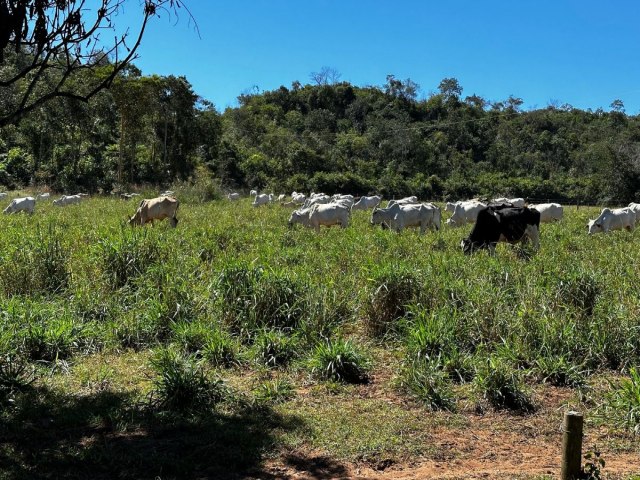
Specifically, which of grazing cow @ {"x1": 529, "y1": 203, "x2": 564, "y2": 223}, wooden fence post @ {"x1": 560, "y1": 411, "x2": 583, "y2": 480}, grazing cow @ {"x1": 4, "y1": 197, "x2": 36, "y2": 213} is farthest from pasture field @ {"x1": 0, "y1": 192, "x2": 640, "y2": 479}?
grazing cow @ {"x1": 4, "y1": 197, "x2": 36, "y2": 213}

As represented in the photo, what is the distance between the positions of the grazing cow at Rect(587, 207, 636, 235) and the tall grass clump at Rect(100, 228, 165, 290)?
42.0 feet

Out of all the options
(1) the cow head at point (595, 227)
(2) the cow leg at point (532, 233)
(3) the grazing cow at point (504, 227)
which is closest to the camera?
(3) the grazing cow at point (504, 227)

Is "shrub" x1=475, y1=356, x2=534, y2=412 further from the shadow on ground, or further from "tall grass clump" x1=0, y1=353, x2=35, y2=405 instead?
"tall grass clump" x1=0, y1=353, x2=35, y2=405

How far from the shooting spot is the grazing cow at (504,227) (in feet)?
40.8

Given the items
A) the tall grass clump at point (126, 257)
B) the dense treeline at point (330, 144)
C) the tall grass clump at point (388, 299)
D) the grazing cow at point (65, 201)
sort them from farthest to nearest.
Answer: the dense treeline at point (330, 144)
the grazing cow at point (65, 201)
the tall grass clump at point (126, 257)
the tall grass clump at point (388, 299)

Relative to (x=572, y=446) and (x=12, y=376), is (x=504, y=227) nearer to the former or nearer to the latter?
(x=572, y=446)

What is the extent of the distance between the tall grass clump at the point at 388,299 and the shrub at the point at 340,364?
1.22 metres

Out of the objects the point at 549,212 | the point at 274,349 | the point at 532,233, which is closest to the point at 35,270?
the point at 274,349

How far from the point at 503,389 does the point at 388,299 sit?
2.38 meters

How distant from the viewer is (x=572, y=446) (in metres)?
3.40

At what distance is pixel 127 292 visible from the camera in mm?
8359

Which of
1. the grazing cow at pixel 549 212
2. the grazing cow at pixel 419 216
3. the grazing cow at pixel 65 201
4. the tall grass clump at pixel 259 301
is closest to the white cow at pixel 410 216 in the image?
the grazing cow at pixel 419 216

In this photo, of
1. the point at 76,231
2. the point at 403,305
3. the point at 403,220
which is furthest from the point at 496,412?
the point at 403,220

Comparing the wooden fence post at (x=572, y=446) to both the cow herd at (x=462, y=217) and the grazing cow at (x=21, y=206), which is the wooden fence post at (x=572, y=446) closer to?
the cow herd at (x=462, y=217)
